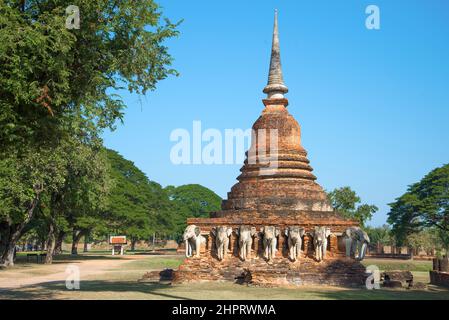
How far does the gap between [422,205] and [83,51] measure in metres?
45.5

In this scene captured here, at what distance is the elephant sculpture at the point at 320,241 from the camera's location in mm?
20500

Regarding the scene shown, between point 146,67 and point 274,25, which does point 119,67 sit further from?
point 274,25

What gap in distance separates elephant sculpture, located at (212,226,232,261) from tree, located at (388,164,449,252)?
113ft

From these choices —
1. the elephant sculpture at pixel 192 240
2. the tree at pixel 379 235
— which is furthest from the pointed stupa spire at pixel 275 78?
the tree at pixel 379 235

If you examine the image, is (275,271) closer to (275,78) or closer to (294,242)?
(294,242)

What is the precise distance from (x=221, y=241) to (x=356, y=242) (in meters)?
5.73

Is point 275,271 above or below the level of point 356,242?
below

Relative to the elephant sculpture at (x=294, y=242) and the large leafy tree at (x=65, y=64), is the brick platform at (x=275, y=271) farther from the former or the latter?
the large leafy tree at (x=65, y=64)

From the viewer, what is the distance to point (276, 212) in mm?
22000

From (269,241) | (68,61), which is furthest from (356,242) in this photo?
(68,61)

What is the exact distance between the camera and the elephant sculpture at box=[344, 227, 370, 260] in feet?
66.5

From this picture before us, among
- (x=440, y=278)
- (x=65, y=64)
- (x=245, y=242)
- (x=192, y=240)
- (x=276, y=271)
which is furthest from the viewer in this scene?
(x=440, y=278)

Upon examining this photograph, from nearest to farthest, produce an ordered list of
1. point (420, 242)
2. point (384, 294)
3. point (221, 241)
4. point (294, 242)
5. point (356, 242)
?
point (384, 294)
point (356, 242)
point (294, 242)
point (221, 241)
point (420, 242)
